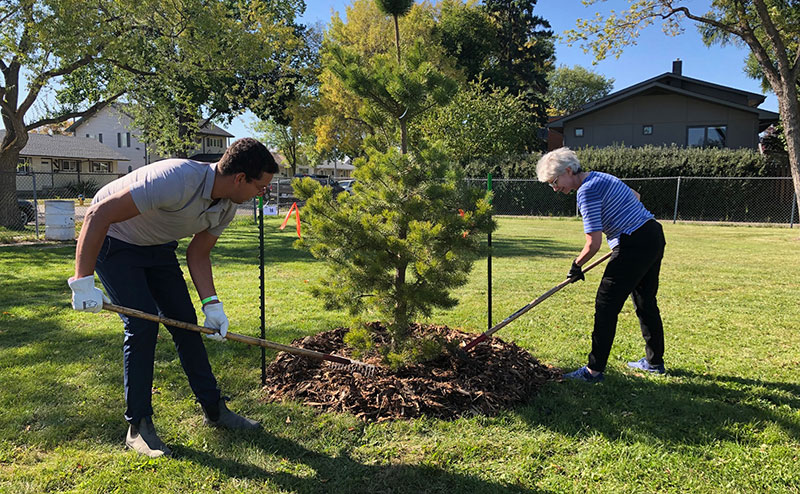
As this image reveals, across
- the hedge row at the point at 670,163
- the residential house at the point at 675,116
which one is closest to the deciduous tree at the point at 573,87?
the residential house at the point at 675,116

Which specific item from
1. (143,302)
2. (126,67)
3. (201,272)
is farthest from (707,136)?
(143,302)

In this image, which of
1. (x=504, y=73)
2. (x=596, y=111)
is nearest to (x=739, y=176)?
(x=596, y=111)

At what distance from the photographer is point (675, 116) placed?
23828 millimetres

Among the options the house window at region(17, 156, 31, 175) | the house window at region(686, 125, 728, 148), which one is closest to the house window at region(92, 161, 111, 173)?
the house window at region(17, 156, 31, 175)

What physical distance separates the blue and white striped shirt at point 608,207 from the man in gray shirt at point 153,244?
2198mm

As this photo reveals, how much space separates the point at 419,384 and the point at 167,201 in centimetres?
194

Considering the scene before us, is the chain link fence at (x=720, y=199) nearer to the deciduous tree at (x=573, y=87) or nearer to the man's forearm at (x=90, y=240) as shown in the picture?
the man's forearm at (x=90, y=240)

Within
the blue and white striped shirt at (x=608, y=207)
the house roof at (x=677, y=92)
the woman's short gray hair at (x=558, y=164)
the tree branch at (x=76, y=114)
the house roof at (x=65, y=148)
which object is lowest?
the blue and white striped shirt at (x=608, y=207)

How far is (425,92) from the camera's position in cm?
357

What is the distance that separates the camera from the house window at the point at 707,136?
2316cm

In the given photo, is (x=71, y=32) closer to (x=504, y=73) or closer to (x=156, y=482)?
(x=156, y=482)

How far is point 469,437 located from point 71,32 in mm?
12755

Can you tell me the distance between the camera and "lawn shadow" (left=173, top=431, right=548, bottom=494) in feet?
8.13

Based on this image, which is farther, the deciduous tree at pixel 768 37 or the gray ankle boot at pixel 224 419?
the deciduous tree at pixel 768 37
